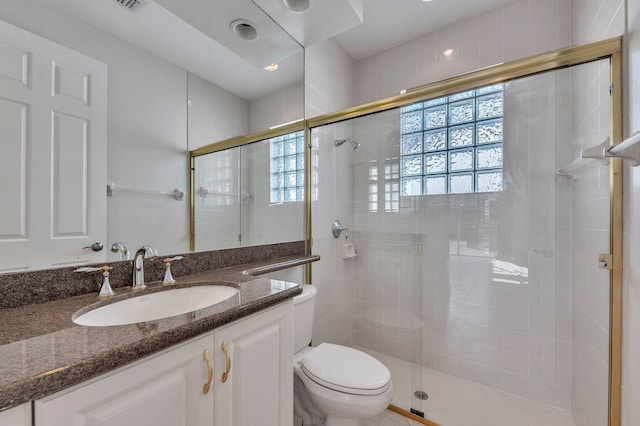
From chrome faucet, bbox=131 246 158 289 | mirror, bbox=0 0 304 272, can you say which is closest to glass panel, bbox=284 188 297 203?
mirror, bbox=0 0 304 272

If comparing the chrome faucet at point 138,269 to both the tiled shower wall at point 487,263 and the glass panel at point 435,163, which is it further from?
the glass panel at point 435,163

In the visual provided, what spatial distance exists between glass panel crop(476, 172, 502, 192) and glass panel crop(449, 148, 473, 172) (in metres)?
0.11

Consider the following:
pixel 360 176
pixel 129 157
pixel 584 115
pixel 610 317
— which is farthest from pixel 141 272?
pixel 584 115

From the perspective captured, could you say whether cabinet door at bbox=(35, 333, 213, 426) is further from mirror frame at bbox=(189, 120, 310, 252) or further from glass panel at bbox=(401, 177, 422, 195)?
glass panel at bbox=(401, 177, 422, 195)

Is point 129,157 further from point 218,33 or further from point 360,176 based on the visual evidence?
point 360,176

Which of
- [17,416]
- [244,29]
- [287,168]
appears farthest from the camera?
[287,168]

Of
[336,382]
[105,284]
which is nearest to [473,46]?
[336,382]

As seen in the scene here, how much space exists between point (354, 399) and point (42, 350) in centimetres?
109

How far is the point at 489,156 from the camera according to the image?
1.93 metres

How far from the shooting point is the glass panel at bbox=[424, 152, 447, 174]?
2.09 meters

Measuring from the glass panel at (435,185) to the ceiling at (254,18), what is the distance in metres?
1.15

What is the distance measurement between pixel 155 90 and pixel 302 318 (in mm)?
1305

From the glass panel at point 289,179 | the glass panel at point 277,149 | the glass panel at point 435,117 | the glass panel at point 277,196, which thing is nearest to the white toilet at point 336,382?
the glass panel at point 277,196

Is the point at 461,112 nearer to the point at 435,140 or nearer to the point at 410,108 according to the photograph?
the point at 435,140
